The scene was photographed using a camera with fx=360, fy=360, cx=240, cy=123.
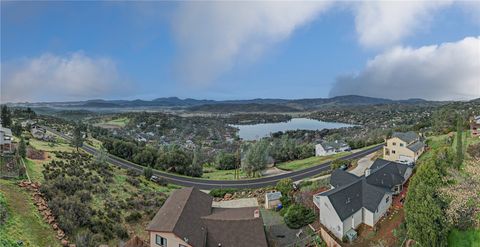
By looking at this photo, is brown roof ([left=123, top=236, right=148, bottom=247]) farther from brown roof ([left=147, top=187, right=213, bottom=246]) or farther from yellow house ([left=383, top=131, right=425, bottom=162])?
yellow house ([left=383, top=131, right=425, bottom=162])

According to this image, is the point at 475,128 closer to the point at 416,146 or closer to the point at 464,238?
the point at 416,146

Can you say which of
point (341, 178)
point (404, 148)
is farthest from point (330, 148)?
point (341, 178)

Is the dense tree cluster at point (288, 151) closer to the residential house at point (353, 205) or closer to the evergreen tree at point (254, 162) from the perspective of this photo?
the evergreen tree at point (254, 162)

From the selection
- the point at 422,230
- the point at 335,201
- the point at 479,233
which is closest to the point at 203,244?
the point at 335,201

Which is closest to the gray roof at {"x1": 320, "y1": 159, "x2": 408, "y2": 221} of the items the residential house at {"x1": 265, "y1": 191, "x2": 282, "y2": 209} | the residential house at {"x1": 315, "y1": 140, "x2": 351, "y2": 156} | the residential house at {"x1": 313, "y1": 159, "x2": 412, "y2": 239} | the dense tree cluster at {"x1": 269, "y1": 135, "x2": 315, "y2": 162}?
the residential house at {"x1": 313, "y1": 159, "x2": 412, "y2": 239}

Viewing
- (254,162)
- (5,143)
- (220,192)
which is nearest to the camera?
(5,143)

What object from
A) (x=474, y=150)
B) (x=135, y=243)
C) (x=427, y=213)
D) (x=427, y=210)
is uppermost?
(x=474, y=150)
